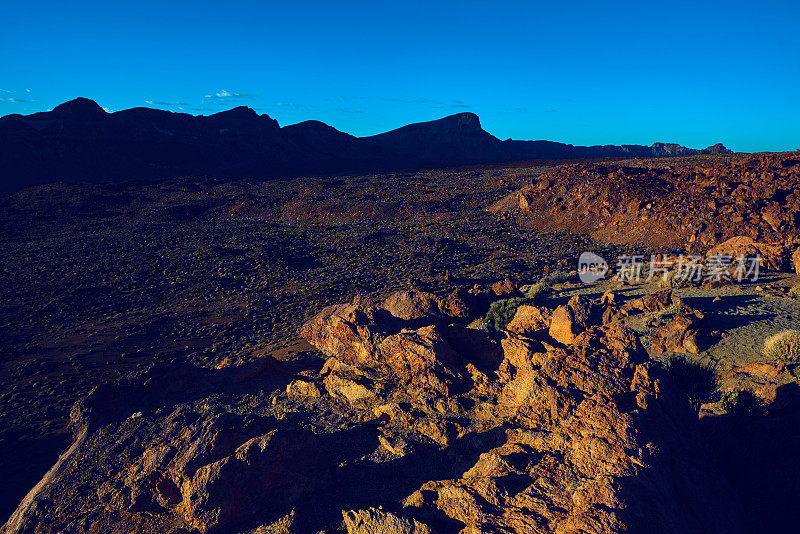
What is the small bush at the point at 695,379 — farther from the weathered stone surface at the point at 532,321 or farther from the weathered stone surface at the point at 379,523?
the weathered stone surface at the point at 379,523

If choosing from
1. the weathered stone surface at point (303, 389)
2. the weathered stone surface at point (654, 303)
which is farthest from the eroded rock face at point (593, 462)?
the weathered stone surface at point (654, 303)

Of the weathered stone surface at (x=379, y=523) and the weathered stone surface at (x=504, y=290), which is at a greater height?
the weathered stone surface at (x=379, y=523)

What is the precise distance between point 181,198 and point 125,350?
33759mm

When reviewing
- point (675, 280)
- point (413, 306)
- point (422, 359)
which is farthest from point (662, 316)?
point (422, 359)

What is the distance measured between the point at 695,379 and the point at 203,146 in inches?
3547

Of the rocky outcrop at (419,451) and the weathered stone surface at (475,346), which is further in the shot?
the weathered stone surface at (475,346)

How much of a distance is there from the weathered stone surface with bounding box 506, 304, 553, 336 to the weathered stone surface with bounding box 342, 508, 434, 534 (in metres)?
6.38

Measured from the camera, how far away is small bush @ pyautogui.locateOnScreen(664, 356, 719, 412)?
8.36 metres

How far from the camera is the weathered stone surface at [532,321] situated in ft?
34.0

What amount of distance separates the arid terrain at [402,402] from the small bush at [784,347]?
0.21 m

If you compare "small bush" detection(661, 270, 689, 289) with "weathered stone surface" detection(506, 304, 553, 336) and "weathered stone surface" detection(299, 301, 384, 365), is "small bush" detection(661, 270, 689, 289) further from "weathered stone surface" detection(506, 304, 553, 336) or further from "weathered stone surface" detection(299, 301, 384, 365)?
"weathered stone surface" detection(299, 301, 384, 365)

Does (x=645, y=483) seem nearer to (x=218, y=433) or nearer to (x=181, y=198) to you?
(x=218, y=433)

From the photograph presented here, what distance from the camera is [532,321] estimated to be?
418 inches

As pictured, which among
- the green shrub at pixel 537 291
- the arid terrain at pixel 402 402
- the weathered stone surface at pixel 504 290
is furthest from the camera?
the green shrub at pixel 537 291
